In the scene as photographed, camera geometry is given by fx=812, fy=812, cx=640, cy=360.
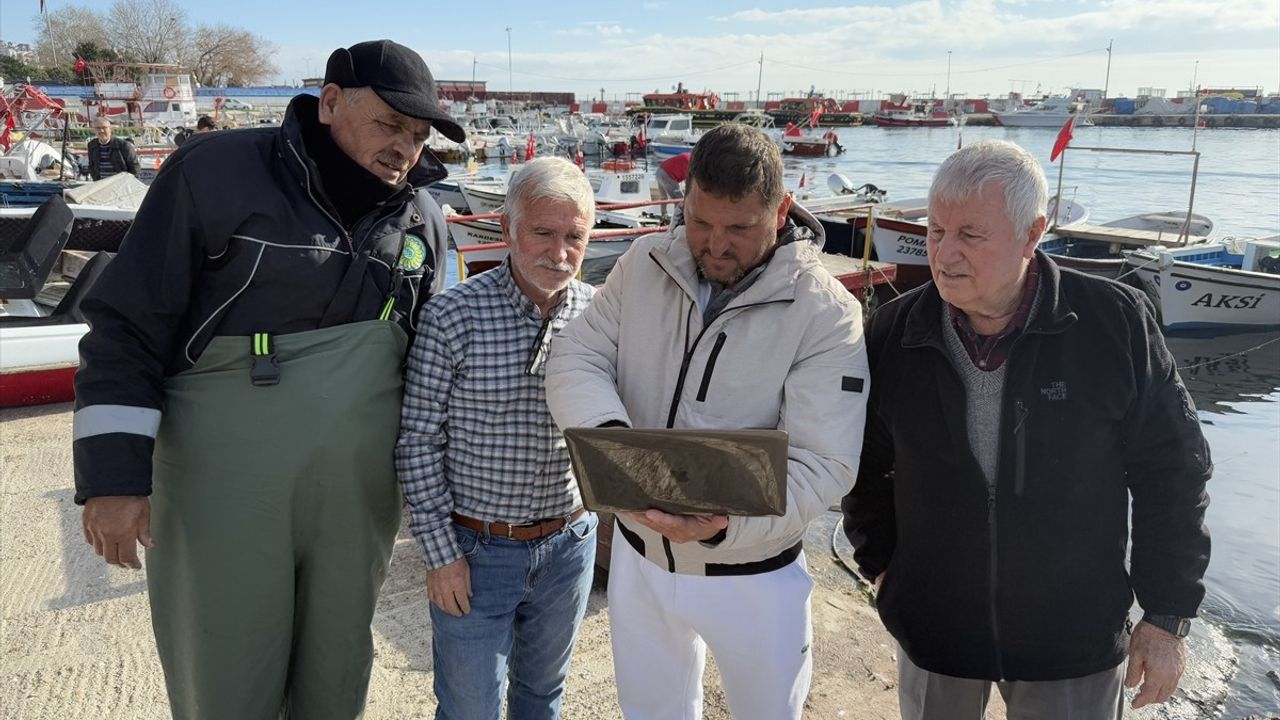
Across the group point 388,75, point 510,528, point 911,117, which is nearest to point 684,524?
point 510,528

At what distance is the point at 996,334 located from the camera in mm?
1859

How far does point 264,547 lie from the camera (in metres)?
1.88

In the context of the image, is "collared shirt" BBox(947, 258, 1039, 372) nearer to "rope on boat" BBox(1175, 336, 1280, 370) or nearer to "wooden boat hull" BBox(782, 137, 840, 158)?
"rope on boat" BBox(1175, 336, 1280, 370)

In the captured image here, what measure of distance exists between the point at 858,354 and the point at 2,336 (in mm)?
6627

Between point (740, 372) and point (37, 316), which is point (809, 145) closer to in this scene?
point (37, 316)

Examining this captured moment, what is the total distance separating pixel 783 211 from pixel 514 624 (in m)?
1.28

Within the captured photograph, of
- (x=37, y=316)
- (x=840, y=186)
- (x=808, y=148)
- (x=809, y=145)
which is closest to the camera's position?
(x=37, y=316)

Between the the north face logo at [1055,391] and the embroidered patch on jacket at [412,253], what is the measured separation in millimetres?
1521

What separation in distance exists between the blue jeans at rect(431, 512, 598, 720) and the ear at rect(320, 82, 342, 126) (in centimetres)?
106

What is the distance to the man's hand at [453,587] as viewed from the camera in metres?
1.98

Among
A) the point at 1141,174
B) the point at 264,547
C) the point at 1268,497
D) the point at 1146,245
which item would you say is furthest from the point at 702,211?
the point at 1141,174

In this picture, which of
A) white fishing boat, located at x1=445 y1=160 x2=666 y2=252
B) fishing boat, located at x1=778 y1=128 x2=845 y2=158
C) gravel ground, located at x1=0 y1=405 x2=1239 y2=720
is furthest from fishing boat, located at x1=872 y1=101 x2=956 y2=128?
gravel ground, located at x1=0 y1=405 x2=1239 y2=720

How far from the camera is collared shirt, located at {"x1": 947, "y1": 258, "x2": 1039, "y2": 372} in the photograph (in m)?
1.82

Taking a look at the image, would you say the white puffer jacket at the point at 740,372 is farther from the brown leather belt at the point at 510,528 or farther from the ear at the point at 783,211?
the brown leather belt at the point at 510,528
